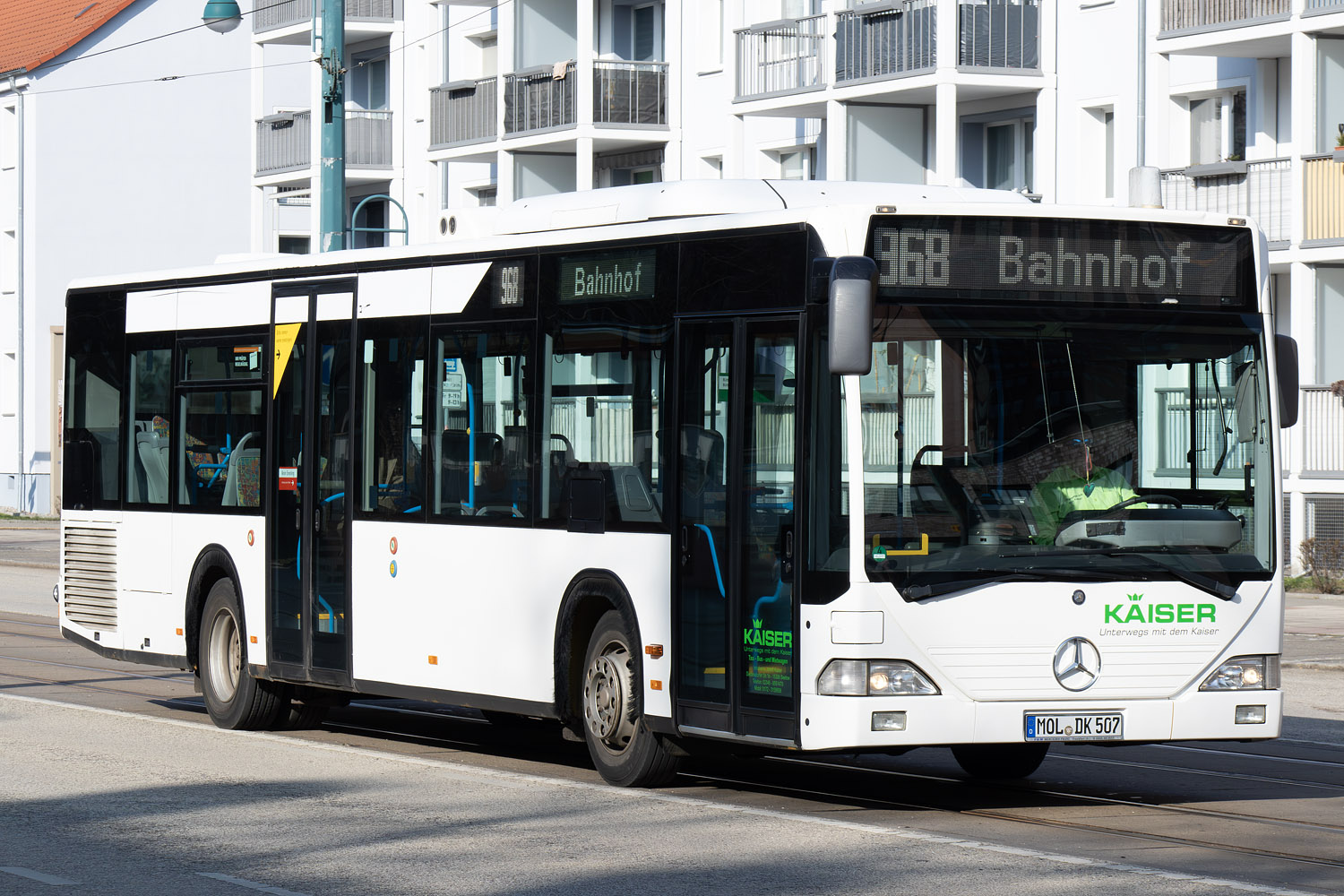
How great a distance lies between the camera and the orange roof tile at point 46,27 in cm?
5747

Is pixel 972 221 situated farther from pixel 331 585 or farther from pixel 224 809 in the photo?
pixel 331 585

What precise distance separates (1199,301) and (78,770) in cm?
616

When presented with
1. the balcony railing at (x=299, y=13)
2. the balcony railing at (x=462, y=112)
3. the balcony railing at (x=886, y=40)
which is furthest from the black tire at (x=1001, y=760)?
the balcony railing at (x=299, y=13)

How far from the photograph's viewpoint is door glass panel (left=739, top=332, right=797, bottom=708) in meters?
10.3

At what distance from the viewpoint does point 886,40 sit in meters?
35.0

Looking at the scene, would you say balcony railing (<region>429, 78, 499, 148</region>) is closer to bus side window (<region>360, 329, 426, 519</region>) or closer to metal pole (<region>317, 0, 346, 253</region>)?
metal pole (<region>317, 0, 346, 253</region>)

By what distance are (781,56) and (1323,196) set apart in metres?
10.3

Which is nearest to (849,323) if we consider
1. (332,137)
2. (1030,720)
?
(1030,720)

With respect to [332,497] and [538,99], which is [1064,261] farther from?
[538,99]

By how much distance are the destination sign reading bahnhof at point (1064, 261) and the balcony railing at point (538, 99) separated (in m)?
31.6

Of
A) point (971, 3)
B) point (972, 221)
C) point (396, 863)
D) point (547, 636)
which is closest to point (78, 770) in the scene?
point (547, 636)

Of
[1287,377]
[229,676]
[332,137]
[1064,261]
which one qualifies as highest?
[332,137]

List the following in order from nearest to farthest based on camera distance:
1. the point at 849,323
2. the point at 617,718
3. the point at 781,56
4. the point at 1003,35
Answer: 1. the point at 849,323
2. the point at 617,718
3. the point at 1003,35
4. the point at 781,56

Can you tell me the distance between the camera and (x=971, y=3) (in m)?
33.8
